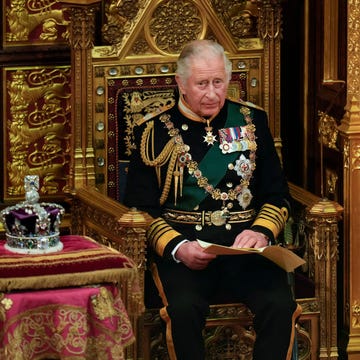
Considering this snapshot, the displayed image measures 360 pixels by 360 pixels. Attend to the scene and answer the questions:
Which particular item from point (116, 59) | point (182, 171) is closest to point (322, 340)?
point (182, 171)

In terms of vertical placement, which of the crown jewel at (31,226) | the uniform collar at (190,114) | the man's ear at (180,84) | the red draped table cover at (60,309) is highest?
the man's ear at (180,84)

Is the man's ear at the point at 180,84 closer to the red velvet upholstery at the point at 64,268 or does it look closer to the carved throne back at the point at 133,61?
the carved throne back at the point at 133,61

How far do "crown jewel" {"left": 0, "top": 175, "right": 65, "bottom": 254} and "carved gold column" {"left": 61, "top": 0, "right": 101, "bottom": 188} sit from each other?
1.37 metres

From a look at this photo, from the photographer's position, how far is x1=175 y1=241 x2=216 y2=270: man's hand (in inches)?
275

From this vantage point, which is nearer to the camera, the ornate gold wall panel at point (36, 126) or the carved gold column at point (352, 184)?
the carved gold column at point (352, 184)

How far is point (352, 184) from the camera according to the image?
7414mm

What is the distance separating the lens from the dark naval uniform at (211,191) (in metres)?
7.11

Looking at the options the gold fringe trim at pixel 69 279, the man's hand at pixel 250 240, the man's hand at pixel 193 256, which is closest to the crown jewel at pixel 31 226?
the gold fringe trim at pixel 69 279

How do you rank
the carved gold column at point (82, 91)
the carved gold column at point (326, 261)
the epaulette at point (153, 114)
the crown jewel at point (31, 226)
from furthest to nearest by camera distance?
the carved gold column at point (82, 91) < the epaulette at point (153, 114) < the carved gold column at point (326, 261) < the crown jewel at point (31, 226)

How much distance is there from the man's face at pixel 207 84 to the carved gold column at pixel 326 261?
2.08 ft

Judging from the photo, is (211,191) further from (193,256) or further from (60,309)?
(60,309)

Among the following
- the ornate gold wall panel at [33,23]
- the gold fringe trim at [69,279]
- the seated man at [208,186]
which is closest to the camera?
the gold fringe trim at [69,279]

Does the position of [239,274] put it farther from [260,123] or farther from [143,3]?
[143,3]

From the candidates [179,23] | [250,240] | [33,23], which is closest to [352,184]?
[250,240]
